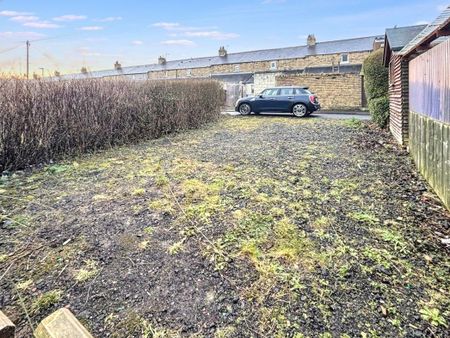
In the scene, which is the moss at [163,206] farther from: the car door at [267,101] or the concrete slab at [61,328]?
the car door at [267,101]

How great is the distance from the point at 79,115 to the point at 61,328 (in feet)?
20.4

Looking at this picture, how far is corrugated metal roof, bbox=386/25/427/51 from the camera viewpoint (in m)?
7.93

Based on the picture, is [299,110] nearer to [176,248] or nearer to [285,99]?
[285,99]

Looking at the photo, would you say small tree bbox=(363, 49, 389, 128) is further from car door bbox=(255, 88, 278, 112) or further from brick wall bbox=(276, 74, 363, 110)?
brick wall bbox=(276, 74, 363, 110)

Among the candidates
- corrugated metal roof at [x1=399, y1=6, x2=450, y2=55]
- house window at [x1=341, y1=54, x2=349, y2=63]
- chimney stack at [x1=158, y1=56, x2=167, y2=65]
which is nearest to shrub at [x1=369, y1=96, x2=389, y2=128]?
corrugated metal roof at [x1=399, y1=6, x2=450, y2=55]

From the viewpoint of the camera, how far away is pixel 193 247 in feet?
9.25

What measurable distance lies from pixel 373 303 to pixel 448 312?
444 mm

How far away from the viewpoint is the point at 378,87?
10.2 m

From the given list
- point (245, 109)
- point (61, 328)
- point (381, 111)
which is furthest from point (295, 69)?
point (61, 328)

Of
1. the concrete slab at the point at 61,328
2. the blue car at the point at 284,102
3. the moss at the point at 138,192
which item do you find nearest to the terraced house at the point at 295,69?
the blue car at the point at 284,102

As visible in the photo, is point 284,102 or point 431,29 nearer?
point 431,29

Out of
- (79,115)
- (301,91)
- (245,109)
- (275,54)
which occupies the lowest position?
(79,115)

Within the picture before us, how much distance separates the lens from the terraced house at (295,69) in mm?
19109

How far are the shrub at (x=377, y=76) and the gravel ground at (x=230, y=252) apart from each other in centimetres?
600
